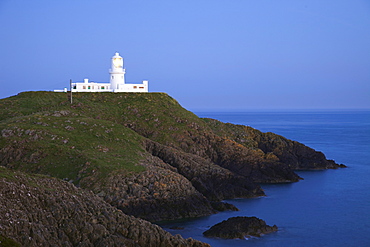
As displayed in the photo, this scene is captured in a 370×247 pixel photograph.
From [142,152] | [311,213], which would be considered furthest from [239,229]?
[142,152]

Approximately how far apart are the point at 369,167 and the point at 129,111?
47679 millimetres

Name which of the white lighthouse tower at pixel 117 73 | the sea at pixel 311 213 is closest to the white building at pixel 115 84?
the white lighthouse tower at pixel 117 73

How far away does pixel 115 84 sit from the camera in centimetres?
11150

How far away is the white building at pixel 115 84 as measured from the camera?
4348 inches

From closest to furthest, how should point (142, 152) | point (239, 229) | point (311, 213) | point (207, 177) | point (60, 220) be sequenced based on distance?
point (60, 220)
point (239, 229)
point (311, 213)
point (207, 177)
point (142, 152)

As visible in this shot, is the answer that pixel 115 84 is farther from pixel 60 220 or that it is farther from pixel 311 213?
pixel 60 220

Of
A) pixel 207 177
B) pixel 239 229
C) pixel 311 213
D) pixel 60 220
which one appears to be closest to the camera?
pixel 60 220

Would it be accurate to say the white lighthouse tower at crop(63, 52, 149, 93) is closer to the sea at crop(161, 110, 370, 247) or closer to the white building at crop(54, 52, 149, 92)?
the white building at crop(54, 52, 149, 92)

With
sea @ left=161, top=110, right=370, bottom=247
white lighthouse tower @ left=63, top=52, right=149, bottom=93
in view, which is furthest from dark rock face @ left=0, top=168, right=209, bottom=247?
white lighthouse tower @ left=63, top=52, right=149, bottom=93

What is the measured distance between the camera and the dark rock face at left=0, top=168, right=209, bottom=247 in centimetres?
3494

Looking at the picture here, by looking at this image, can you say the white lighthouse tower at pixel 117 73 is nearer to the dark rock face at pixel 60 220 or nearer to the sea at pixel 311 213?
the sea at pixel 311 213

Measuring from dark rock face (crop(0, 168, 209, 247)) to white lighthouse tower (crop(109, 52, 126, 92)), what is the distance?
221 ft

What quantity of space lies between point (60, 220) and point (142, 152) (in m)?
35.7

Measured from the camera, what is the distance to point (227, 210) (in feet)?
207
